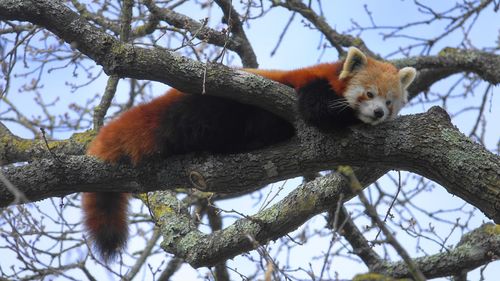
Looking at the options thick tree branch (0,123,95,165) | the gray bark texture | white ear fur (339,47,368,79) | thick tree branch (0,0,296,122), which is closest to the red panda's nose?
the gray bark texture

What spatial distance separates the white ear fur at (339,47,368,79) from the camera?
4.65 meters

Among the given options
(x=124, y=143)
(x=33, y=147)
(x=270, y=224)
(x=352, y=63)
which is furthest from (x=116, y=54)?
(x=33, y=147)

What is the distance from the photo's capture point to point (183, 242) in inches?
173

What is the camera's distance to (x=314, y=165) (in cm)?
Answer: 396

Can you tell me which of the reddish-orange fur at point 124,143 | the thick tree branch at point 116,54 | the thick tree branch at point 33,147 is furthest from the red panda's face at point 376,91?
the thick tree branch at point 33,147

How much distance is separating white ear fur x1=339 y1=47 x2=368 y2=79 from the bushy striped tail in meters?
1.82

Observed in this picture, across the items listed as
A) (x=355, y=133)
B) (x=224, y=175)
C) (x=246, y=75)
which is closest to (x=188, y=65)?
(x=246, y=75)

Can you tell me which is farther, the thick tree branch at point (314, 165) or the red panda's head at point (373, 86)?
the red panda's head at point (373, 86)

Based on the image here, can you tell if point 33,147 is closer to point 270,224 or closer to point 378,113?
point 270,224

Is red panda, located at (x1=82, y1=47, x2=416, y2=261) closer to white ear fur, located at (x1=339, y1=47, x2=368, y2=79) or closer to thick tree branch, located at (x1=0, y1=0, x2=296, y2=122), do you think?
white ear fur, located at (x1=339, y1=47, x2=368, y2=79)

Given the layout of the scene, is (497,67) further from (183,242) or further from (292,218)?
(183,242)

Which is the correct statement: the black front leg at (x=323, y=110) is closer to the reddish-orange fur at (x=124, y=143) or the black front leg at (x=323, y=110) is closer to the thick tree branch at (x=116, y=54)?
the reddish-orange fur at (x=124, y=143)

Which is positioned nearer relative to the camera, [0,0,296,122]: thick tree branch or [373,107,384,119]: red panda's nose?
[0,0,296,122]: thick tree branch

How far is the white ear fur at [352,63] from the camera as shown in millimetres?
4652
